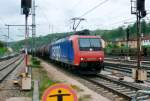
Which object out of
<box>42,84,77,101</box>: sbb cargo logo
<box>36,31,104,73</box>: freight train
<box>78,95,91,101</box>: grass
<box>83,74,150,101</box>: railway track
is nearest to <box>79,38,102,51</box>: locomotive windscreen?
<box>36,31,104,73</box>: freight train

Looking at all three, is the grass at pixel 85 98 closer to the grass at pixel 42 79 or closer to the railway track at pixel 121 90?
the railway track at pixel 121 90

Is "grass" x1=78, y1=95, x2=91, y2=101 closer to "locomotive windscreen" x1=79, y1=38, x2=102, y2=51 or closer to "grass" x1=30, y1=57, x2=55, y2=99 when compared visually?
"grass" x1=30, y1=57, x2=55, y2=99

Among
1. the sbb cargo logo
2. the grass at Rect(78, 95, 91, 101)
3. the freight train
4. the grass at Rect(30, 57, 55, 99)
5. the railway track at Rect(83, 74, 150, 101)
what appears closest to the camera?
the sbb cargo logo

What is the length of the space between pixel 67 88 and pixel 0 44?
10541 cm

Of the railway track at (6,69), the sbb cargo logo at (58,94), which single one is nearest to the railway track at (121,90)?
the railway track at (6,69)

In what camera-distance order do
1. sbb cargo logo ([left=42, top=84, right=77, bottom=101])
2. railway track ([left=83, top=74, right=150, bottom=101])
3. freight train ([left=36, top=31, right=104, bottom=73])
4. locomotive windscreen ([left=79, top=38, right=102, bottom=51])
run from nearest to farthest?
sbb cargo logo ([left=42, top=84, right=77, bottom=101]), railway track ([left=83, top=74, right=150, bottom=101]), freight train ([left=36, top=31, right=104, bottom=73]), locomotive windscreen ([left=79, top=38, right=102, bottom=51])

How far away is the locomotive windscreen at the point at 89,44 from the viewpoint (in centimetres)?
2619

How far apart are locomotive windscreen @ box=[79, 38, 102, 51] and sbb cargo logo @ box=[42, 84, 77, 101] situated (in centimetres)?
2031

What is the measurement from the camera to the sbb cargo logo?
18.2 feet

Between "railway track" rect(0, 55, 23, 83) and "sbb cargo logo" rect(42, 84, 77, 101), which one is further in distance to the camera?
"railway track" rect(0, 55, 23, 83)

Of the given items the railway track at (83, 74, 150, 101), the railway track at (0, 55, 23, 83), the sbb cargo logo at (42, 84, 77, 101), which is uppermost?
the sbb cargo logo at (42, 84, 77, 101)

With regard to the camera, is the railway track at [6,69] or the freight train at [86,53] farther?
the railway track at [6,69]

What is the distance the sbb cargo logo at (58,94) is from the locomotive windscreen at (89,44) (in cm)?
2031

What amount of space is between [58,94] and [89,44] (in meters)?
20.8
